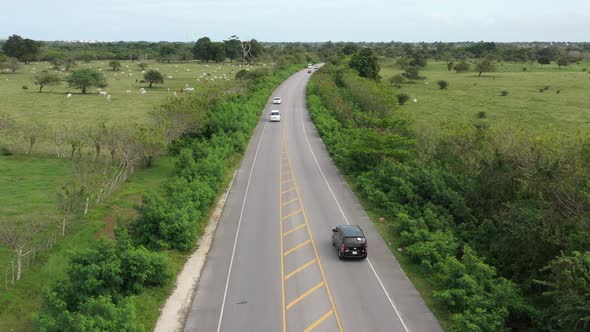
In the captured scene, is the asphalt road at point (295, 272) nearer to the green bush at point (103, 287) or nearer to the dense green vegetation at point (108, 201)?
the dense green vegetation at point (108, 201)

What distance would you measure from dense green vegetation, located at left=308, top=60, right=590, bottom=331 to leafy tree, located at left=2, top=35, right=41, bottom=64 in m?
159

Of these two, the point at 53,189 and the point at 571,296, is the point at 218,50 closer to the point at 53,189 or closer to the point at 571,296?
the point at 53,189

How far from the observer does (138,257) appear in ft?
72.5

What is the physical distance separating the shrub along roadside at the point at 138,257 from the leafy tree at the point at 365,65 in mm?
63492

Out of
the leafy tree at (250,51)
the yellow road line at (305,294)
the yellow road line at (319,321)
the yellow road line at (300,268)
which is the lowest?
the yellow road line at (319,321)

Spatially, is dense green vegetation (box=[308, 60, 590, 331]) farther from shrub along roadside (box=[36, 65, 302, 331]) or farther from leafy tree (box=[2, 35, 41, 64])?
leafy tree (box=[2, 35, 41, 64])

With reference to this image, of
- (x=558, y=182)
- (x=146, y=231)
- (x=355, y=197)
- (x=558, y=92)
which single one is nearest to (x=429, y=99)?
(x=558, y=92)

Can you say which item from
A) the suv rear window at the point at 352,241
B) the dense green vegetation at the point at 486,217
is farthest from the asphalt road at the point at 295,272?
the dense green vegetation at the point at 486,217

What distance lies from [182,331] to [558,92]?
4108 inches

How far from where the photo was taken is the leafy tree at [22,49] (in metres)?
165

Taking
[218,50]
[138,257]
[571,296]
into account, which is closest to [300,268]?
[138,257]

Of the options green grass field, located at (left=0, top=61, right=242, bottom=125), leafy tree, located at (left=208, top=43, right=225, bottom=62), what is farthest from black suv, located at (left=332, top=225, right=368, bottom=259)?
leafy tree, located at (left=208, top=43, right=225, bottom=62)

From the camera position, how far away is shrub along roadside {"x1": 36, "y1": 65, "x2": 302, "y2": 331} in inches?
699

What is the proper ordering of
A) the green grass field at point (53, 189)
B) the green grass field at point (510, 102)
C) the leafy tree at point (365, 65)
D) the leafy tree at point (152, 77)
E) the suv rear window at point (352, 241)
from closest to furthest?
the green grass field at point (53, 189), the suv rear window at point (352, 241), the green grass field at point (510, 102), the leafy tree at point (365, 65), the leafy tree at point (152, 77)
